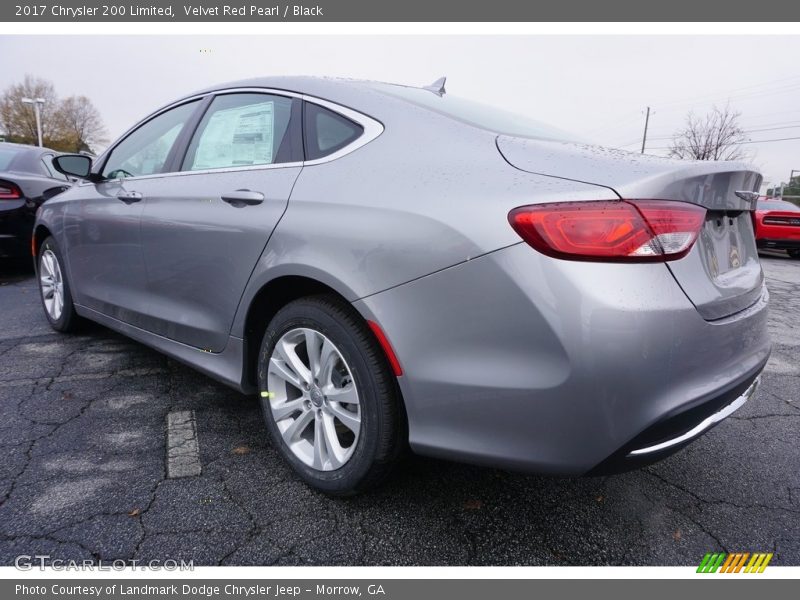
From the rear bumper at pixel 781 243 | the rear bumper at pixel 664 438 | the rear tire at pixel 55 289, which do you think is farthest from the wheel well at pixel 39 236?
the rear bumper at pixel 781 243

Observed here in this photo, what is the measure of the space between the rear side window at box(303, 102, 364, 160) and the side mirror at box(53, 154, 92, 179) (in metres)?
1.98

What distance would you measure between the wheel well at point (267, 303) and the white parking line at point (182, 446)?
1.28 feet

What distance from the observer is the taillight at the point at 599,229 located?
1.36m

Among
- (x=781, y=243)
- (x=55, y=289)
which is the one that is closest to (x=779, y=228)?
(x=781, y=243)

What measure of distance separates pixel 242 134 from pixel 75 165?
159 cm

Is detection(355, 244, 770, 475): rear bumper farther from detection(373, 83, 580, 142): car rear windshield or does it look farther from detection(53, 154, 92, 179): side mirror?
detection(53, 154, 92, 179): side mirror

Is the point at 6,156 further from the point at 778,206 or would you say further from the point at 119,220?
the point at 778,206

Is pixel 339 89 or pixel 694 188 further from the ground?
pixel 339 89

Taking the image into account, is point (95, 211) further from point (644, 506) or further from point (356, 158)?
point (644, 506)

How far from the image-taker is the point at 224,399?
2822 millimetres

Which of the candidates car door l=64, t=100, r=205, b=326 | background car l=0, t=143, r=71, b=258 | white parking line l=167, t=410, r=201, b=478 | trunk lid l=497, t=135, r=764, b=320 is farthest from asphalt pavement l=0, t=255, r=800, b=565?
background car l=0, t=143, r=71, b=258

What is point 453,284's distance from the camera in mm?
1484

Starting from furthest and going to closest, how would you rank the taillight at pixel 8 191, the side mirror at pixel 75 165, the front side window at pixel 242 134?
the taillight at pixel 8 191
the side mirror at pixel 75 165
the front side window at pixel 242 134

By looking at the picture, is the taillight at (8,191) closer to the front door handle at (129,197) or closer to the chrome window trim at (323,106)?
the front door handle at (129,197)
